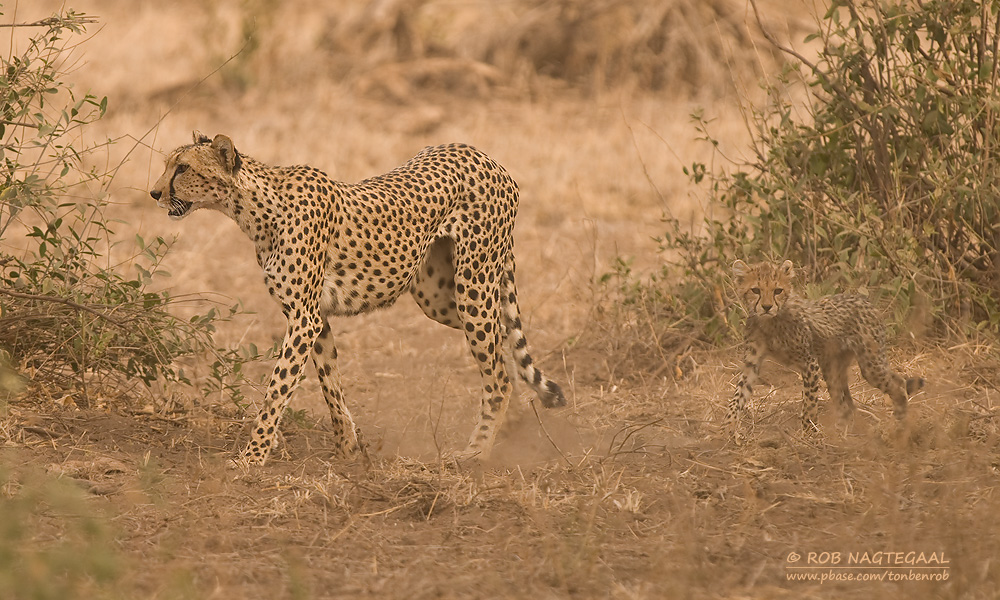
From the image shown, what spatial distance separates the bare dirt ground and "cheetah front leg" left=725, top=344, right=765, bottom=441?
125mm

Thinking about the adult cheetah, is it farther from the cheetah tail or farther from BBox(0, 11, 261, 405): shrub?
BBox(0, 11, 261, 405): shrub

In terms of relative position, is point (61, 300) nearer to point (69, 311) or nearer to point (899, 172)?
point (69, 311)

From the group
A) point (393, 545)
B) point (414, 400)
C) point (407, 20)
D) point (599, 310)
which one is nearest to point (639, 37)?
point (407, 20)

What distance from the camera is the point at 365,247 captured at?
545cm

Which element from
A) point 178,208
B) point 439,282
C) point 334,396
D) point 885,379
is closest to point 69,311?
point 178,208

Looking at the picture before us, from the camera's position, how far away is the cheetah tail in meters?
5.76

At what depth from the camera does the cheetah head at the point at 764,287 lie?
5113mm

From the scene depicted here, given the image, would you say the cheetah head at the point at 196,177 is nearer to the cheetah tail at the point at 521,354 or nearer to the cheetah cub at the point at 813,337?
the cheetah tail at the point at 521,354

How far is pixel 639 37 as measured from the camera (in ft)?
43.6

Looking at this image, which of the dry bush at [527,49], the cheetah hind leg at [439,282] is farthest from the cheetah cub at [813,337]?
the dry bush at [527,49]

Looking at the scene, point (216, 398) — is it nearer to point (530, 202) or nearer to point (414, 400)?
point (414, 400)

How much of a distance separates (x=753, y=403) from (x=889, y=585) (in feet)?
6.54

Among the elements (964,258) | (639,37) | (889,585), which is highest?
(639,37)

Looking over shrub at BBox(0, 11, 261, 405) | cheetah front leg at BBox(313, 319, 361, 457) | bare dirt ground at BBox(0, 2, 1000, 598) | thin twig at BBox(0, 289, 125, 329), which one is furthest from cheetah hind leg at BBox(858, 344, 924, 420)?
thin twig at BBox(0, 289, 125, 329)
